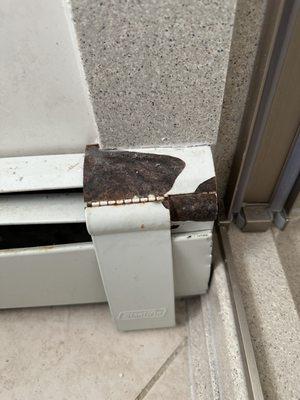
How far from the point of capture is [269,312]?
838mm

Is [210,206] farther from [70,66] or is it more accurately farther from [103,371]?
[103,371]

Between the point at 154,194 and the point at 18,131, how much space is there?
330mm

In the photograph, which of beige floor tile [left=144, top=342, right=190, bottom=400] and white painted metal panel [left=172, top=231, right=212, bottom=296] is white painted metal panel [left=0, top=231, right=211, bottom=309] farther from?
beige floor tile [left=144, top=342, right=190, bottom=400]

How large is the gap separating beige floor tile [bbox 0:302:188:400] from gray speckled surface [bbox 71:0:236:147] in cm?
63

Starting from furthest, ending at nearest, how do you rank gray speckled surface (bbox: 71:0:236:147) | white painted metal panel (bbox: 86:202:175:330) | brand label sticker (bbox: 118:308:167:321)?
1. brand label sticker (bbox: 118:308:167:321)
2. white painted metal panel (bbox: 86:202:175:330)
3. gray speckled surface (bbox: 71:0:236:147)

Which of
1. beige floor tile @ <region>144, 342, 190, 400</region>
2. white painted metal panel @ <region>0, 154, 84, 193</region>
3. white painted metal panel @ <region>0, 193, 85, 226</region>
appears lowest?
beige floor tile @ <region>144, 342, 190, 400</region>

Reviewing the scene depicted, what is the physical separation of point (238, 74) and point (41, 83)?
0.36 m

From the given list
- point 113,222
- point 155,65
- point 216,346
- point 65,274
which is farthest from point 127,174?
point 216,346

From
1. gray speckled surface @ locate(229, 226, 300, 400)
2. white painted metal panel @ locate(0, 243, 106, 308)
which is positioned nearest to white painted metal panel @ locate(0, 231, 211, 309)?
white painted metal panel @ locate(0, 243, 106, 308)

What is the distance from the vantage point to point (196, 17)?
49 cm

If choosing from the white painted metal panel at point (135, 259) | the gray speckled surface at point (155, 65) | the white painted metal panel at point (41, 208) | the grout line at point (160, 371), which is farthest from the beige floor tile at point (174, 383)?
the gray speckled surface at point (155, 65)

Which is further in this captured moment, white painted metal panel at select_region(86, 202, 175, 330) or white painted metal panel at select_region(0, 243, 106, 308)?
white painted metal panel at select_region(0, 243, 106, 308)

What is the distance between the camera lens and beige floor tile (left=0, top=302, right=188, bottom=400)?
969 millimetres

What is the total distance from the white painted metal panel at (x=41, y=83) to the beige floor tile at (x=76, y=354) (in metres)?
0.56
